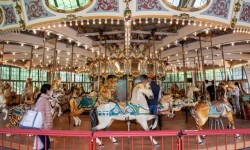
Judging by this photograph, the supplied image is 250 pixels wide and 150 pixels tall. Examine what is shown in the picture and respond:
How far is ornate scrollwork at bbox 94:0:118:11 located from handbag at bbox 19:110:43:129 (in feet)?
8.83

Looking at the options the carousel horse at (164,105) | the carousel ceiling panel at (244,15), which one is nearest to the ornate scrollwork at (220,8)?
the carousel ceiling panel at (244,15)

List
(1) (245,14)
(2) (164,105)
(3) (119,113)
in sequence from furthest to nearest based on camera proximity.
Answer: (2) (164,105)
(1) (245,14)
(3) (119,113)

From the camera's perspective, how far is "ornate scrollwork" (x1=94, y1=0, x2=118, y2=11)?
5367 millimetres

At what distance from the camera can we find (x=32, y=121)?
3896 mm

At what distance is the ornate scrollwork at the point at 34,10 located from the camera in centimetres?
559

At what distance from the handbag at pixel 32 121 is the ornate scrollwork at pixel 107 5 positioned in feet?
8.83

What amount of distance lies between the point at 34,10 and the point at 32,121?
2.89 metres

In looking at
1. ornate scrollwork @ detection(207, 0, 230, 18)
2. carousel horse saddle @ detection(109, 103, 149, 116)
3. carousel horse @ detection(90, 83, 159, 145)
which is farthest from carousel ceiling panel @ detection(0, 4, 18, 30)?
ornate scrollwork @ detection(207, 0, 230, 18)

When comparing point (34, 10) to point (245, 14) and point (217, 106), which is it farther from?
point (245, 14)

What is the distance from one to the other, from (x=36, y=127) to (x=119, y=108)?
1.77 meters

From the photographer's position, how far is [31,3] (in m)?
5.59

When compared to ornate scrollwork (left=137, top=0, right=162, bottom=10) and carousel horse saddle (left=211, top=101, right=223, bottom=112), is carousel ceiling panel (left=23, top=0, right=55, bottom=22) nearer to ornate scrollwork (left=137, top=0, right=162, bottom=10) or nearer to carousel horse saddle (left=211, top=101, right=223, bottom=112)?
ornate scrollwork (left=137, top=0, right=162, bottom=10)

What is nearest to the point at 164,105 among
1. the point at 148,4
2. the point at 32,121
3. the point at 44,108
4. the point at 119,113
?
the point at 119,113

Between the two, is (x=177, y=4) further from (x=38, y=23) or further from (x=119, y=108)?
(x=38, y=23)
